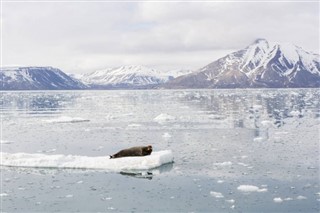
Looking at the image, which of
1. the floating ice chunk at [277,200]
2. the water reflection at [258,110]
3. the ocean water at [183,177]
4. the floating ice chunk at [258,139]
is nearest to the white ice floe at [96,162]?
the ocean water at [183,177]

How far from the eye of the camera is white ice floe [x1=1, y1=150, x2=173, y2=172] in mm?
23141

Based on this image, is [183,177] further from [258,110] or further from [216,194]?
[258,110]

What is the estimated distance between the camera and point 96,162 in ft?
77.6

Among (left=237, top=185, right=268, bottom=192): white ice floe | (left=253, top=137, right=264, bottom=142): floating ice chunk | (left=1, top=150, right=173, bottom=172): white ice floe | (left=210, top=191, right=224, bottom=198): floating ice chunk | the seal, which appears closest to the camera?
(left=210, top=191, right=224, bottom=198): floating ice chunk

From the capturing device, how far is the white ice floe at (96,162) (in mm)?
23141

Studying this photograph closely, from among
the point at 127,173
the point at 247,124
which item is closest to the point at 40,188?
the point at 127,173

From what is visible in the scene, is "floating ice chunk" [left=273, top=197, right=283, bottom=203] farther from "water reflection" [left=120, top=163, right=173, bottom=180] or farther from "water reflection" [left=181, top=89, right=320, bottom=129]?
"water reflection" [left=181, top=89, right=320, bottom=129]

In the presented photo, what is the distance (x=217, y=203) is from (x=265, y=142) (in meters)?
14.9

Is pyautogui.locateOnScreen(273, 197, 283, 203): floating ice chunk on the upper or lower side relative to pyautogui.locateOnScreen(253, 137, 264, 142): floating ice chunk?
lower

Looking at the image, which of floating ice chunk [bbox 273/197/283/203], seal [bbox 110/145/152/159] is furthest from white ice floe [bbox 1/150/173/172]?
floating ice chunk [bbox 273/197/283/203]

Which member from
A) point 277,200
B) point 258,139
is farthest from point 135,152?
point 258,139

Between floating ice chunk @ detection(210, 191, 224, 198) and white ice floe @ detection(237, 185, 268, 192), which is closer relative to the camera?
floating ice chunk @ detection(210, 191, 224, 198)

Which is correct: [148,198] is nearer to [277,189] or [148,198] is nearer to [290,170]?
[277,189]

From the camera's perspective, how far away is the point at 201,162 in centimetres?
2400
